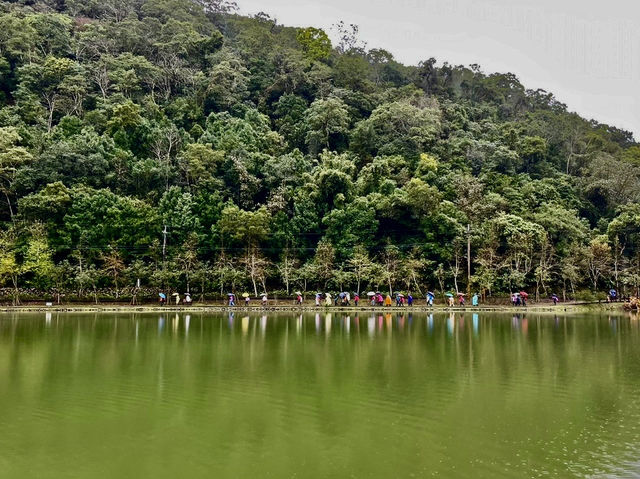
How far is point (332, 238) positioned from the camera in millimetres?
47281

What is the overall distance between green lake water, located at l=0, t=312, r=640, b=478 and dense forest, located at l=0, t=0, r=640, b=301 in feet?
75.2

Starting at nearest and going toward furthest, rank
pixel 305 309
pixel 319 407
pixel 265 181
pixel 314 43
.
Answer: pixel 319 407 < pixel 305 309 < pixel 265 181 < pixel 314 43

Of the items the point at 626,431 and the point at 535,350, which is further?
the point at 535,350

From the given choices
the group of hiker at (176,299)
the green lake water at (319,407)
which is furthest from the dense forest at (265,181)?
the green lake water at (319,407)

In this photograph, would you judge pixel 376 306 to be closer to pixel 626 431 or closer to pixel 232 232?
pixel 232 232

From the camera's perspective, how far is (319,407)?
Answer: 10.9 meters

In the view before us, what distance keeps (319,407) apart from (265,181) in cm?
4271

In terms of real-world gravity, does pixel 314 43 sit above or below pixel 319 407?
above

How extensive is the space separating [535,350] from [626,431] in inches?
353

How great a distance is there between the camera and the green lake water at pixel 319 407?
795 cm

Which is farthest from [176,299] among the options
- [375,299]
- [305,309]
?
[375,299]

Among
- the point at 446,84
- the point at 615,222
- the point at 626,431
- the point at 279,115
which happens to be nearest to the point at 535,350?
the point at 626,431

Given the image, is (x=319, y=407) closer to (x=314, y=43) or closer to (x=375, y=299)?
(x=375, y=299)

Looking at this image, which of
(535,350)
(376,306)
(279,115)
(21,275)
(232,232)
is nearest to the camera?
(535,350)
